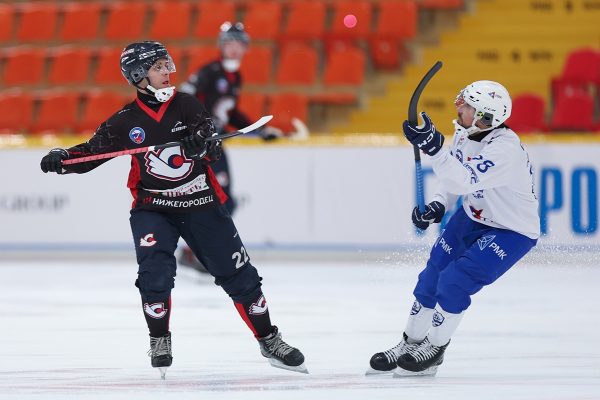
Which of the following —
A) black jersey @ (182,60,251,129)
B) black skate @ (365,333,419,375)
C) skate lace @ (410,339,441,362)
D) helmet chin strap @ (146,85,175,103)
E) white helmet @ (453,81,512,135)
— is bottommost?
black skate @ (365,333,419,375)

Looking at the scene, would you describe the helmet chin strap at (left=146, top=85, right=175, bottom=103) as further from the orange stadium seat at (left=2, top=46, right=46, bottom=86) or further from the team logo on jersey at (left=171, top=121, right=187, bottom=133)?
the orange stadium seat at (left=2, top=46, right=46, bottom=86)

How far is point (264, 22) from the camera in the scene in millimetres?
13445

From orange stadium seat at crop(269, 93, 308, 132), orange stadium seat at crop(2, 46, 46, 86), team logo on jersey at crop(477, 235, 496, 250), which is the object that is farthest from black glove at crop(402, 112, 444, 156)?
orange stadium seat at crop(2, 46, 46, 86)

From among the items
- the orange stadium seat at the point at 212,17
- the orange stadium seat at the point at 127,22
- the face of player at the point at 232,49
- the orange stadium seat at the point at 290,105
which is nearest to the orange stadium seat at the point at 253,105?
the orange stadium seat at the point at 290,105

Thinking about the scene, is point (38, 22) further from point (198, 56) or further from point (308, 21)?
point (308, 21)

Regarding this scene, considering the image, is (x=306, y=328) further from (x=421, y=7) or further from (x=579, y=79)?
(x=421, y=7)

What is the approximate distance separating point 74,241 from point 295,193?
1.99m

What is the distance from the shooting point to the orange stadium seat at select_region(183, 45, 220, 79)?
13.0 metres

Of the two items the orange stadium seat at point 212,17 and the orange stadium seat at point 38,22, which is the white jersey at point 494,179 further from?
the orange stadium seat at point 38,22

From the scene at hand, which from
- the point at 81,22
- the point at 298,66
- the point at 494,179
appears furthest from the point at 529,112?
the point at 494,179

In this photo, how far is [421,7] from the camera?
1334cm

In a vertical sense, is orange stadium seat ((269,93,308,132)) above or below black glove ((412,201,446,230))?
below

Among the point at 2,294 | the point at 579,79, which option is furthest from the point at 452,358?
the point at 579,79

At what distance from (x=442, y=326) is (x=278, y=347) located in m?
0.68
